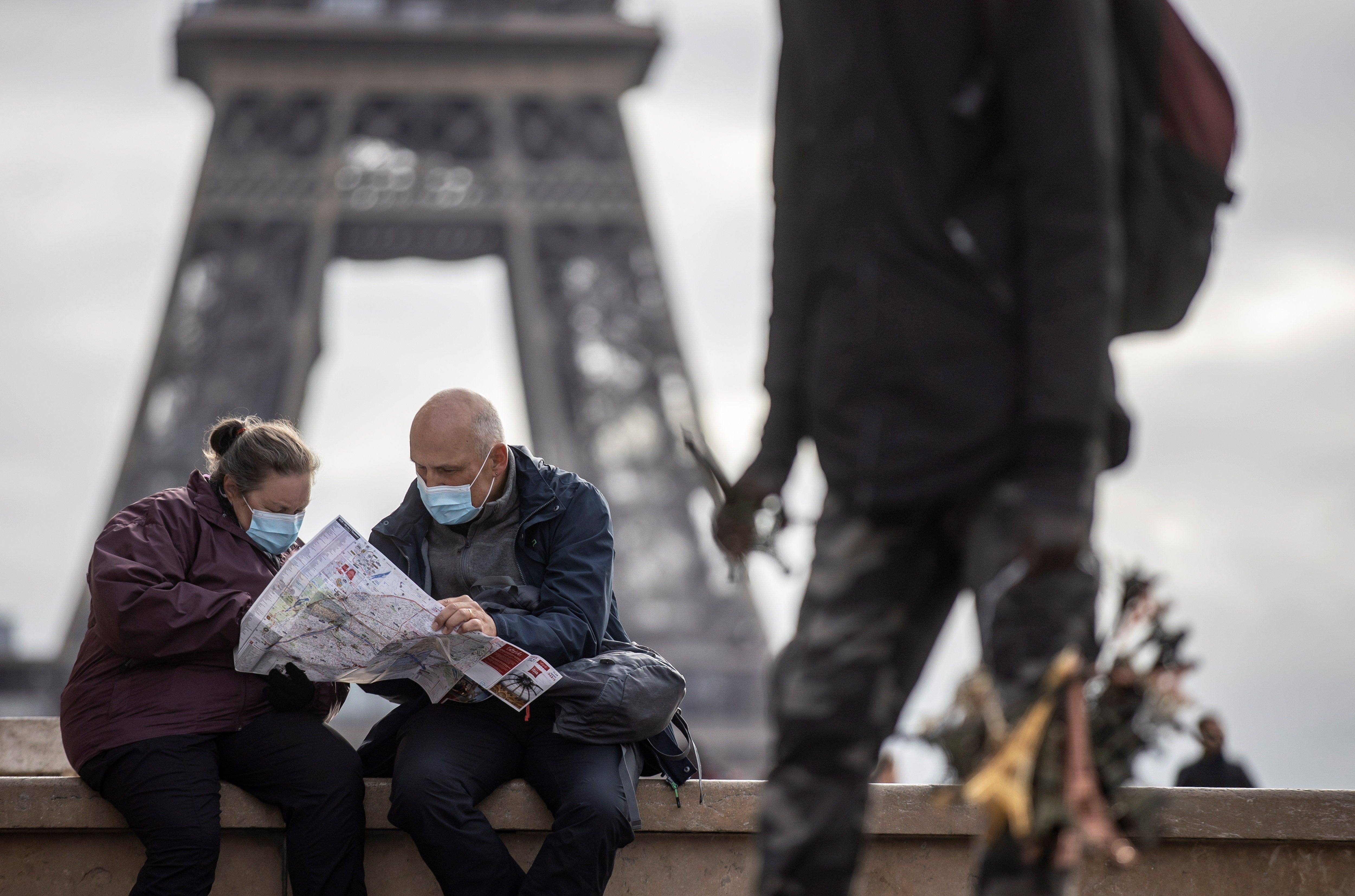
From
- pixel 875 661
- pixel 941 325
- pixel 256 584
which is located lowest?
pixel 256 584

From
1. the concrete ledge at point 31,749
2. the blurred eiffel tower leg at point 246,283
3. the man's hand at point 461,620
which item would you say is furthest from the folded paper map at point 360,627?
the blurred eiffel tower leg at point 246,283

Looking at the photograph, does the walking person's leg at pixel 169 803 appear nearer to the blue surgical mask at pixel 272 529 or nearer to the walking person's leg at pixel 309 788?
the walking person's leg at pixel 309 788

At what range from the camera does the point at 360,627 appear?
12.3 ft

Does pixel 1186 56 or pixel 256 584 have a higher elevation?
pixel 1186 56

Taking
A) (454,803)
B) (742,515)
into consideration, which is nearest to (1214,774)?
(454,803)

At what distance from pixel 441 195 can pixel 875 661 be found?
24387 mm

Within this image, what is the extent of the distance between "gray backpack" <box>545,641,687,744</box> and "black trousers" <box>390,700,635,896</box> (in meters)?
0.07

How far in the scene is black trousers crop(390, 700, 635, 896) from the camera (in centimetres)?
368

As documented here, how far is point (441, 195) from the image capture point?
85.4ft

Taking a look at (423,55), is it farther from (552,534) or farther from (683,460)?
(552,534)

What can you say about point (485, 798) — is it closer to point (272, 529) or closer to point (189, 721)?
point (189, 721)

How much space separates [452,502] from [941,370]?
2102 mm

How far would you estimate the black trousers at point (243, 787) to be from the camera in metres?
3.75

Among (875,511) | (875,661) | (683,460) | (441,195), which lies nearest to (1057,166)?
(875,511)
